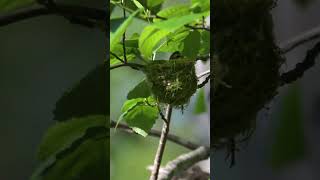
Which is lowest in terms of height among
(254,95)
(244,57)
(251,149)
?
(251,149)

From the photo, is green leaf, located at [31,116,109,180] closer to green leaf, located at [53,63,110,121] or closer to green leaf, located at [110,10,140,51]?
green leaf, located at [53,63,110,121]

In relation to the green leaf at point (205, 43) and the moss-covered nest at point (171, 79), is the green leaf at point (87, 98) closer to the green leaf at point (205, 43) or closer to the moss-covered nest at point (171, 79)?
the moss-covered nest at point (171, 79)

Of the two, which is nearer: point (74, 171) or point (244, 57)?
point (74, 171)

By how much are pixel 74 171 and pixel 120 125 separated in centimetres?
26

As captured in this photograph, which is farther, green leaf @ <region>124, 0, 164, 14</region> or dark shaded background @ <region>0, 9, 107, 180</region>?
green leaf @ <region>124, 0, 164, 14</region>

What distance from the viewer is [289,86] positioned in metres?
1.25

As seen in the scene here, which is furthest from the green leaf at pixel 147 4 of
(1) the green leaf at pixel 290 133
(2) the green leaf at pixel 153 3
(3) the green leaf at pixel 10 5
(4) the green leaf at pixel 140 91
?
(1) the green leaf at pixel 290 133

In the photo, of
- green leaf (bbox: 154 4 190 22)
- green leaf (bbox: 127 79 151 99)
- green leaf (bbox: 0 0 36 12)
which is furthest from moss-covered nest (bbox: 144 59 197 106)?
A: green leaf (bbox: 0 0 36 12)

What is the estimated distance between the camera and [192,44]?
4.62 feet

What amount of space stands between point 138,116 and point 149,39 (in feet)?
0.78

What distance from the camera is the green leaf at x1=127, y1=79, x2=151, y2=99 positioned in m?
1.42

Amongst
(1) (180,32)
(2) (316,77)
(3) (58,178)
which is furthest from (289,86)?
(3) (58,178)

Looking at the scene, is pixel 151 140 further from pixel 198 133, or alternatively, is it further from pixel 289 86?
pixel 289 86

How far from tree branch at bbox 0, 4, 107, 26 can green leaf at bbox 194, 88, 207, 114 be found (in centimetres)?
41
